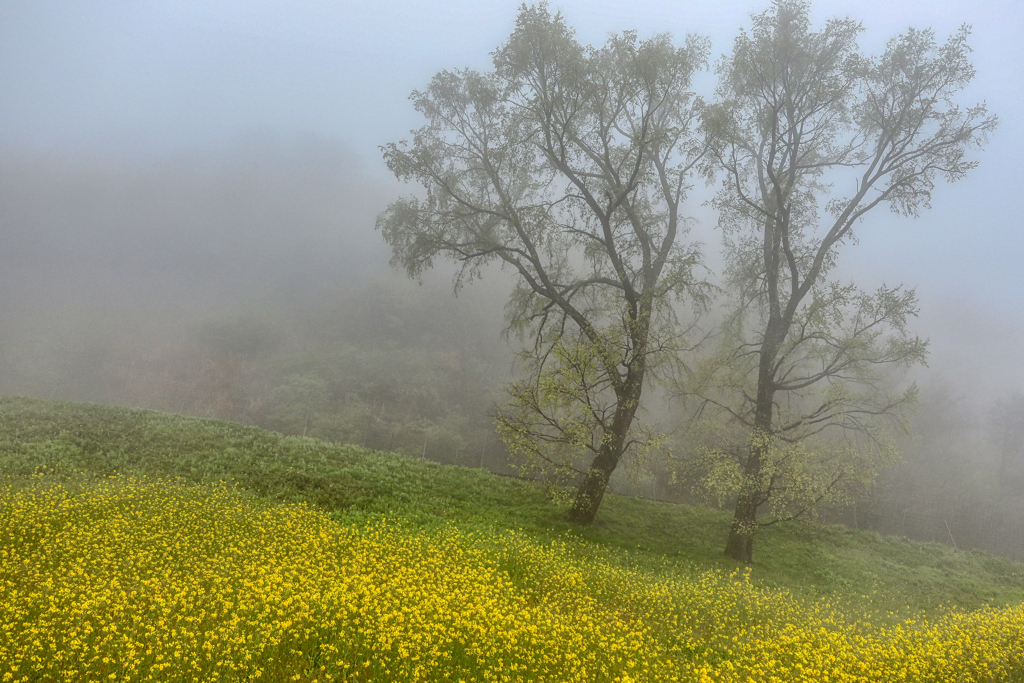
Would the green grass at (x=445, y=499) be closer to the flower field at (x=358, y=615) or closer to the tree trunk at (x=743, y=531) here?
the tree trunk at (x=743, y=531)

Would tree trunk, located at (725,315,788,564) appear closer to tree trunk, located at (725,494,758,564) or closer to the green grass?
tree trunk, located at (725,494,758,564)

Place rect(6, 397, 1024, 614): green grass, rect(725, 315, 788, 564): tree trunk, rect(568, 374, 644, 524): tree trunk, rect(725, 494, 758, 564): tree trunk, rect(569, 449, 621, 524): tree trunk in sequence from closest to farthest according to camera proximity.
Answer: rect(6, 397, 1024, 614): green grass, rect(725, 315, 788, 564): tree trunk, rect(725, 494, 758, 564): tree trunk, rect(568, 374, 644, 524): tree trunk, rect(569, 449, 621, 524): tree trunk

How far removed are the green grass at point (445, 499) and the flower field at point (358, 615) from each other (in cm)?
275

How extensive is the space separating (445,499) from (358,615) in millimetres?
9493

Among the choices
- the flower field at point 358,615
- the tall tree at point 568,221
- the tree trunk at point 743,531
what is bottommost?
the flower field at point 358,615

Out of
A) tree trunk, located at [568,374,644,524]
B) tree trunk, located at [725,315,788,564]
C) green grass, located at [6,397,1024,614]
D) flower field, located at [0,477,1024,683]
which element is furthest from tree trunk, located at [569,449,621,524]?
flower field, located at [0,477,1024,683]

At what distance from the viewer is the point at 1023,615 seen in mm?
9781

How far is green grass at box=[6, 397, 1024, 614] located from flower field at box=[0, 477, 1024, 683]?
108 inches

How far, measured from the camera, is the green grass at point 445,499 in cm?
1445

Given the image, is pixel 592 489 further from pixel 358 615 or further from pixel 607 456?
pixel 358 615

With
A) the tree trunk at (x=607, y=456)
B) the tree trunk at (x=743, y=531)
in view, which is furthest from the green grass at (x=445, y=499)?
the tree trunk at (x=607, y=456)

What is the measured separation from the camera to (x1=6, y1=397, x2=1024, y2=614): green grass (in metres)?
14.4

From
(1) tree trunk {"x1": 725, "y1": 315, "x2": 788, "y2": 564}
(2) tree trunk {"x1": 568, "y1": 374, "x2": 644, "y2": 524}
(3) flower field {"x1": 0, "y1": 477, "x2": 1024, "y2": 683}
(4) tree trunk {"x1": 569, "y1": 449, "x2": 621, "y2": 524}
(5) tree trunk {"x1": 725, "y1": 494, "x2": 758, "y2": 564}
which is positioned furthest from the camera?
(4) tree trunk {"x1": 569, "y1": 449, "x2": 621, "y2": 524}

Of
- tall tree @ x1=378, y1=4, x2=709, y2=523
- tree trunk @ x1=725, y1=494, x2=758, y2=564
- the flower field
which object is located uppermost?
tall tree @ x1=378, y1=4, x2=709, y2=523
